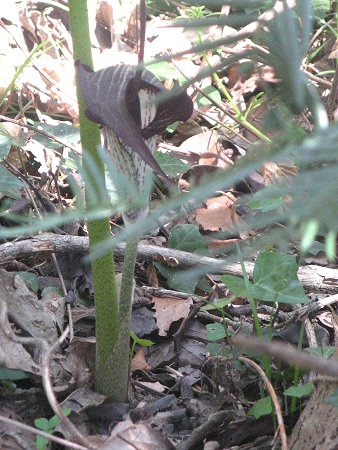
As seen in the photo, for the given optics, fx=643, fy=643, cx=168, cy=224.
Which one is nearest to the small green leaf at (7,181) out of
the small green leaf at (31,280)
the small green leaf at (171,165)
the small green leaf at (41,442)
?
the small green leaf at (31,280)

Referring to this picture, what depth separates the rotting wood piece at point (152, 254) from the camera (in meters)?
1.28

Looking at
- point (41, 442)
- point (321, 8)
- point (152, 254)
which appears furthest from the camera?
point (152, 254)

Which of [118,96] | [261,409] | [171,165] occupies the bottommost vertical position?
[261,409]

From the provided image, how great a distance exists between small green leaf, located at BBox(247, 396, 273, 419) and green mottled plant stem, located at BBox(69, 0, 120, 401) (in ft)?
0.73

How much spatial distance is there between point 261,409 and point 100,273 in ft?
1.07

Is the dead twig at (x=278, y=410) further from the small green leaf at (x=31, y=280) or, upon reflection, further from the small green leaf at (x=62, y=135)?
the small green leaf at (x=62, y=135)

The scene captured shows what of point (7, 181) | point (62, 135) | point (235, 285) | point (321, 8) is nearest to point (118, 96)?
point (321, 8)

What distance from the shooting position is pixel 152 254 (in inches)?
55.2

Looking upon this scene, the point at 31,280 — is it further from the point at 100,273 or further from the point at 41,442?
the point at 41,442

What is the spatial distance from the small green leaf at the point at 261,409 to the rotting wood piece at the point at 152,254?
34 cm

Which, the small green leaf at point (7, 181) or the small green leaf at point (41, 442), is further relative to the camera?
the small green leaf at point (7, 181)

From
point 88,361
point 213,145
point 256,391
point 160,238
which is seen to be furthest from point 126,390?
point 213,145

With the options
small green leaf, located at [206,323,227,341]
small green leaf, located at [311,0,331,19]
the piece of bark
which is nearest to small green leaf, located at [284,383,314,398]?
the piece of bark

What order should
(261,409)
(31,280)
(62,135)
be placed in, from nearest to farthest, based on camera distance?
(261,409), (31,280), (62,135)
